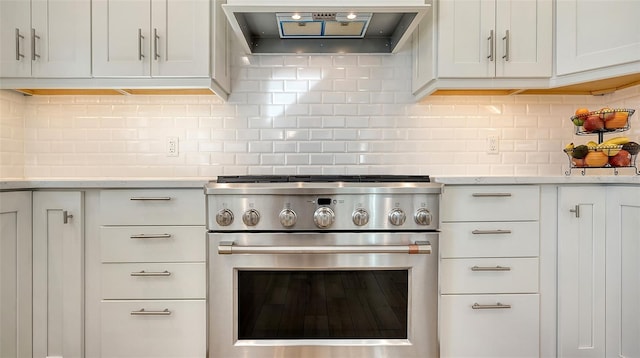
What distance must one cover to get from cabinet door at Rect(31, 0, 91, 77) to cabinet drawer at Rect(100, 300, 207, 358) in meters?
1.19

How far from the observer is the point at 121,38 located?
1.86 m

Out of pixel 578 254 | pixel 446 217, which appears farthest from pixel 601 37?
pixel 446 217

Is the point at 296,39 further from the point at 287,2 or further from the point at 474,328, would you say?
the point at 474,328

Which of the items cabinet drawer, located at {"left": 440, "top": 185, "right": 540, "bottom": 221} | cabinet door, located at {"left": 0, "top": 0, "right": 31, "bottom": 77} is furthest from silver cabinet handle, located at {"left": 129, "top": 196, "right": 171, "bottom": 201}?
cabinet drawer, located at {"left": 440, "top": 185, "right": 540, "bottom": 221}

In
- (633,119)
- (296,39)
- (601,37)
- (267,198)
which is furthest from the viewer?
(296,39)

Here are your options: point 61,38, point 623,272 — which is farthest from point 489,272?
point 61,38

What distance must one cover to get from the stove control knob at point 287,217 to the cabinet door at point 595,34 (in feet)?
5.14

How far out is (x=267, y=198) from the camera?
5.40 feet

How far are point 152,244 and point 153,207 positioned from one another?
17 cm

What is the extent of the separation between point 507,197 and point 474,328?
628 millimetres

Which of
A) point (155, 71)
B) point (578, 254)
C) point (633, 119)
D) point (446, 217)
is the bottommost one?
point (578, 254)

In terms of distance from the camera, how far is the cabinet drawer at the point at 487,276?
5.62 feet

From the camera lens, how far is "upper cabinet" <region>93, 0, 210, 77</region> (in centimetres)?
185

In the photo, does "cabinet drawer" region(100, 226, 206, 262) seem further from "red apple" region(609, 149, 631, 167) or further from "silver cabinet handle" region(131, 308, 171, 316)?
"red apple" region(609, 149, 631, 167)
